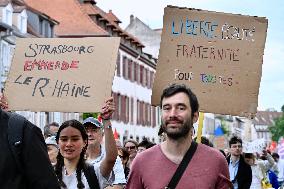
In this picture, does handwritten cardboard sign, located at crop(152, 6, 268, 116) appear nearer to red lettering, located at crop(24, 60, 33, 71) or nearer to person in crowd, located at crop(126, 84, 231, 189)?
red lettering, located at crop(24, 60, 33, 71)

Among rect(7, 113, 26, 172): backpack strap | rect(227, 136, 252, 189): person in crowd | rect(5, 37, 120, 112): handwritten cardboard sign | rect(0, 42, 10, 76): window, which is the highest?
rect(0, 42, 10, 76): window

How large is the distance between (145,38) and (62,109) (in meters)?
63.6

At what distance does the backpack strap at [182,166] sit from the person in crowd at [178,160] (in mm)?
17

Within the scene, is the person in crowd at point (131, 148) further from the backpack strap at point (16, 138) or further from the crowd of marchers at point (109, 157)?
the backpack strap at point (16, 138)

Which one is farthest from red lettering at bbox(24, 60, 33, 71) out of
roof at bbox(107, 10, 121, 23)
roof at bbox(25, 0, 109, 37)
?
roof at bbox(107, 10, 121, 23)

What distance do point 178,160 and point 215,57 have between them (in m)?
3.52

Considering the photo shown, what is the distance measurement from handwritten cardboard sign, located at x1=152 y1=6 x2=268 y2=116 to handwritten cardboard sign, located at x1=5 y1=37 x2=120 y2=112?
0.58m

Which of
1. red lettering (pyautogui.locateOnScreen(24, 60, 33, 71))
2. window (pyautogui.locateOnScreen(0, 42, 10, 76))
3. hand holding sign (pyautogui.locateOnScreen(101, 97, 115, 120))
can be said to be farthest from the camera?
window (pyautogui.locateOnScreen(0, 42, 10, 76))

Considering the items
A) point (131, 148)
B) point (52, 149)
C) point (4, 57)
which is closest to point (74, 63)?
point (52, 149)

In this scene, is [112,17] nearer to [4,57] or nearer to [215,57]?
[4,57]

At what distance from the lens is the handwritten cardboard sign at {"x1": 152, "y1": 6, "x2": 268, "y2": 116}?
798cm

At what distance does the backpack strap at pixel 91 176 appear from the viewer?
5.93m

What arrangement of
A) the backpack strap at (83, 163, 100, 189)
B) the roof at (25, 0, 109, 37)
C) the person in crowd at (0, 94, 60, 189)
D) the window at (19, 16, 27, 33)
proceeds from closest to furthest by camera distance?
the person in crowd at (0, 94, 60, 189) < the backpack strap at (83, 163, 100, 189) < the window at (19, 16, 27, 33) < the roof at (25, 0, 109, 37)

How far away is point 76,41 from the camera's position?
783 centimetres
